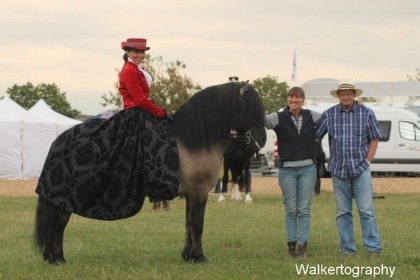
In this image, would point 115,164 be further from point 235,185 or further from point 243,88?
point 235,185

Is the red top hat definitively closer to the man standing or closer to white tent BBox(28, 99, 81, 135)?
the man standing

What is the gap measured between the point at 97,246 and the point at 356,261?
3.58 meters

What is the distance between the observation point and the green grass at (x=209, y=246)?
793cm

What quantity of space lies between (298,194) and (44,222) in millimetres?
2984

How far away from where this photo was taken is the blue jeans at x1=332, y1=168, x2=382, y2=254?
28.9 ft

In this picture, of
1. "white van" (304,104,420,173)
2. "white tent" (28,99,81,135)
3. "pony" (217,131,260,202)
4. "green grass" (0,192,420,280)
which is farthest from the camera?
"white tent" (28,99,81,135)

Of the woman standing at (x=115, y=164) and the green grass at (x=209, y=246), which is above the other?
the woman standing at (x=115, y=164)

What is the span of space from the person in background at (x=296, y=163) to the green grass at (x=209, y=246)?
371mm

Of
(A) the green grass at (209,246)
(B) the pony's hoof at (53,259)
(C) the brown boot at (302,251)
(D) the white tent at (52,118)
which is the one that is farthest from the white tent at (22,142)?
(C) the brown boot at (302,251)

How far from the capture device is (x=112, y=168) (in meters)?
8.28

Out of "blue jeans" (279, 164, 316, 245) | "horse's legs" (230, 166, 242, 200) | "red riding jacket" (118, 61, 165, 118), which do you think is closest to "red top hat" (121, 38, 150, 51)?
"red riding jacket" (118, 61, 165, 118)

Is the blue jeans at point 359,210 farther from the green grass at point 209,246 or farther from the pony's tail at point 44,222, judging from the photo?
the pony's tail at point 44,222

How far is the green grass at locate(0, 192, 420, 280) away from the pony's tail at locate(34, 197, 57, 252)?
297 millimetres

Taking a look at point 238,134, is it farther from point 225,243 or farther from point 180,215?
point 180,215
